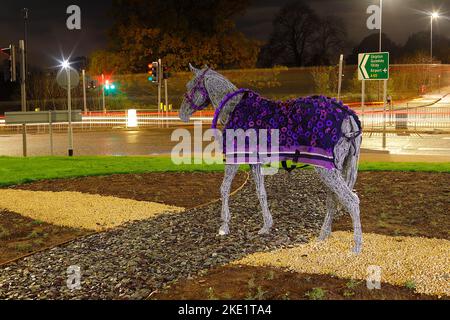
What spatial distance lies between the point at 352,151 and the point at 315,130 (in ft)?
1.74

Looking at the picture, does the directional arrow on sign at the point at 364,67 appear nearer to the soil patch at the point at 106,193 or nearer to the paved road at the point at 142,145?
the paved road at the point at 142,145

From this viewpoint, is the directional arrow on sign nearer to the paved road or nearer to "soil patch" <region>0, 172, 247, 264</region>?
the paved road

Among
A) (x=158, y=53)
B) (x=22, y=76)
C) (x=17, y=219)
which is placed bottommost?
(x=17, y=219)

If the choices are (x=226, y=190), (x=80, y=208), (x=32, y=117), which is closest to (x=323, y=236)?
(x=226, y=190)

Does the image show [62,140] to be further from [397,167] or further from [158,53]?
[158,53]

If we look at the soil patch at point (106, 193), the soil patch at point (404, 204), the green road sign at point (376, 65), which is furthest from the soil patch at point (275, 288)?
Result: the green road sign at point (376, 65)

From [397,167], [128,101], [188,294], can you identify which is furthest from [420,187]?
[128,101]

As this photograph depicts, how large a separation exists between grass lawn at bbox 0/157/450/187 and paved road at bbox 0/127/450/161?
3.12 meters

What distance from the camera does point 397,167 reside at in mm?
13930

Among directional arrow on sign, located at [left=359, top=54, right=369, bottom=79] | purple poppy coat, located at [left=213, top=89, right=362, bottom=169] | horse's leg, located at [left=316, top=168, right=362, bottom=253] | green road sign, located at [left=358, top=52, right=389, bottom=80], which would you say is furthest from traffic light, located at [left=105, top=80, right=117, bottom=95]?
horse's leg, located at [left=316, top=168, right=362, bottom=253]

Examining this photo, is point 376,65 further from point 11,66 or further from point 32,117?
point 11,66

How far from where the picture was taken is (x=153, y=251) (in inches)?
275

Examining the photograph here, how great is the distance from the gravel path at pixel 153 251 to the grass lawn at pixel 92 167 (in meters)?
4.90

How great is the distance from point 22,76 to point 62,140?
781 centimetres
